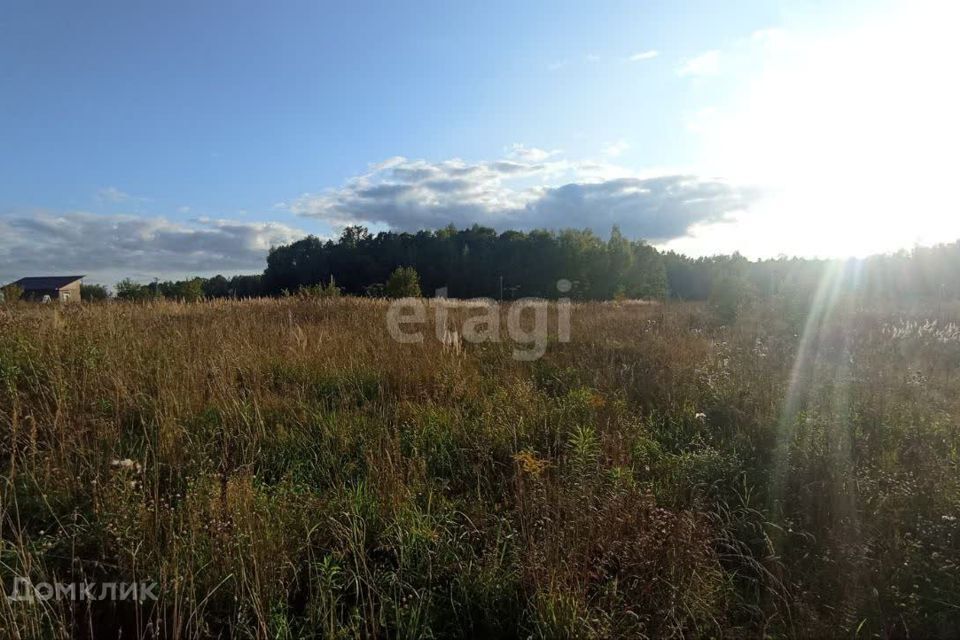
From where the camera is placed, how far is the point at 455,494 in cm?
272

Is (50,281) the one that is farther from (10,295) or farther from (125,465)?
(125,465)

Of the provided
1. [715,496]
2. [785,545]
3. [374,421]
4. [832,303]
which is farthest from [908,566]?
[832,303]

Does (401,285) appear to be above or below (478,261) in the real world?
below

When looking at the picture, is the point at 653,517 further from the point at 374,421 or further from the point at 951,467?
the point at 951,467

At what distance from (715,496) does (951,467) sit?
1.62m

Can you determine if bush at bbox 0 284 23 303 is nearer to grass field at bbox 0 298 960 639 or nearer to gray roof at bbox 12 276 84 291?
grass field at bbox 0 298 960 639

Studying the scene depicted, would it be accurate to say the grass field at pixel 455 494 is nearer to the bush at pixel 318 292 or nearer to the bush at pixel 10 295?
the bush at pixel 10 295

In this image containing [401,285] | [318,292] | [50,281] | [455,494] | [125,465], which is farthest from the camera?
[50,281]

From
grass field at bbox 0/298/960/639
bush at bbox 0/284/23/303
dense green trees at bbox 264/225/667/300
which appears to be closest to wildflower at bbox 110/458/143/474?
grass field at bbox 0/298/960/639

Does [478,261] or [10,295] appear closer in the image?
[10,295]

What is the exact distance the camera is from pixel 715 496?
284 cm

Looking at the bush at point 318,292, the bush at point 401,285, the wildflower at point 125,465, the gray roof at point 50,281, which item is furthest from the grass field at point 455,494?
the gray roof at point 50,281

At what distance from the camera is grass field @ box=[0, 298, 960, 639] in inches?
71.5

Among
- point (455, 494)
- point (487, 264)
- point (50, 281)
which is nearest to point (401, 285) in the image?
point (455, 494)
